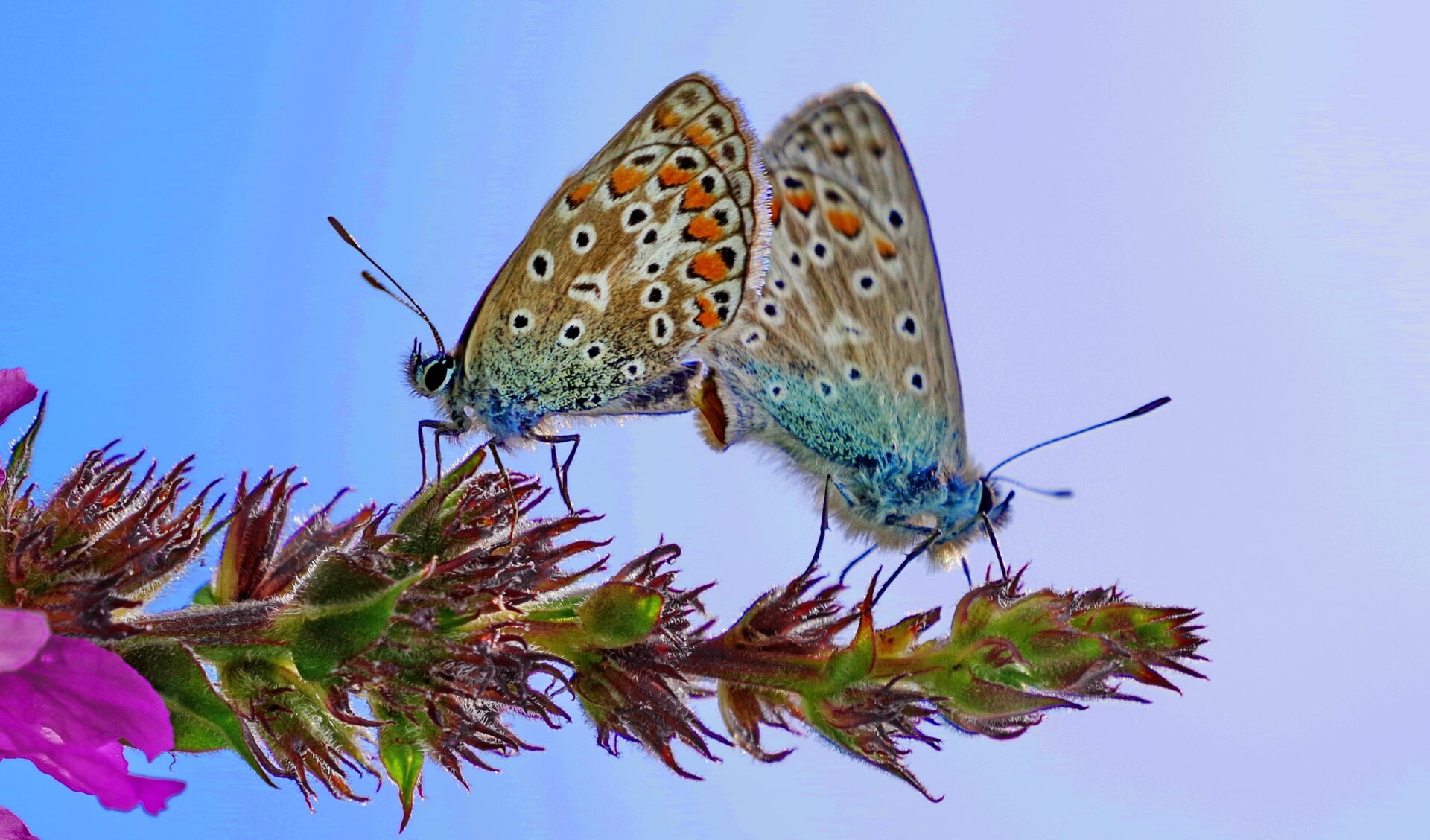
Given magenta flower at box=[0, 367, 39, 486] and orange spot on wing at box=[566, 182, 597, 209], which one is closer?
magenta flower at box=[0, 367, 39, 486]

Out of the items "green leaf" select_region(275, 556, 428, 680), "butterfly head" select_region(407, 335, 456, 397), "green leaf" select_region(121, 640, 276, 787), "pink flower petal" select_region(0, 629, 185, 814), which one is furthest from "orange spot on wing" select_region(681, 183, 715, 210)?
"pink flower petal" select_region(0, 629, 185, 814)

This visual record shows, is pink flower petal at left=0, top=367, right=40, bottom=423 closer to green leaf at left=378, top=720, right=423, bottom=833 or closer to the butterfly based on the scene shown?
the butterfly

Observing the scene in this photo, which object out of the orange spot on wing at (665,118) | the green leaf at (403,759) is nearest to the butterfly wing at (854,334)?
the orange spot on wing at (665,118)

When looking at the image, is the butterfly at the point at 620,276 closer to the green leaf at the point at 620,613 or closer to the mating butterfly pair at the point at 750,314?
the mating butterfly pair at the point at 750,314

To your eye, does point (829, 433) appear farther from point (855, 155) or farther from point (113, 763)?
point (113, 763)

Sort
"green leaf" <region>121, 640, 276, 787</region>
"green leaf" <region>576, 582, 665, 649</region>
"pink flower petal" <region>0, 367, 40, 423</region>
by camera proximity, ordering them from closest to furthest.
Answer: "green leaf" <region>121, 640, 276, 787</region> → "green leaf" <region>576, 582, 665, 649</region> → "pink flower petal" <region>0, 367, 40, 423</region>

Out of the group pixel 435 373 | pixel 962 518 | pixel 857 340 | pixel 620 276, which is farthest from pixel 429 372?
pixel 962 518
